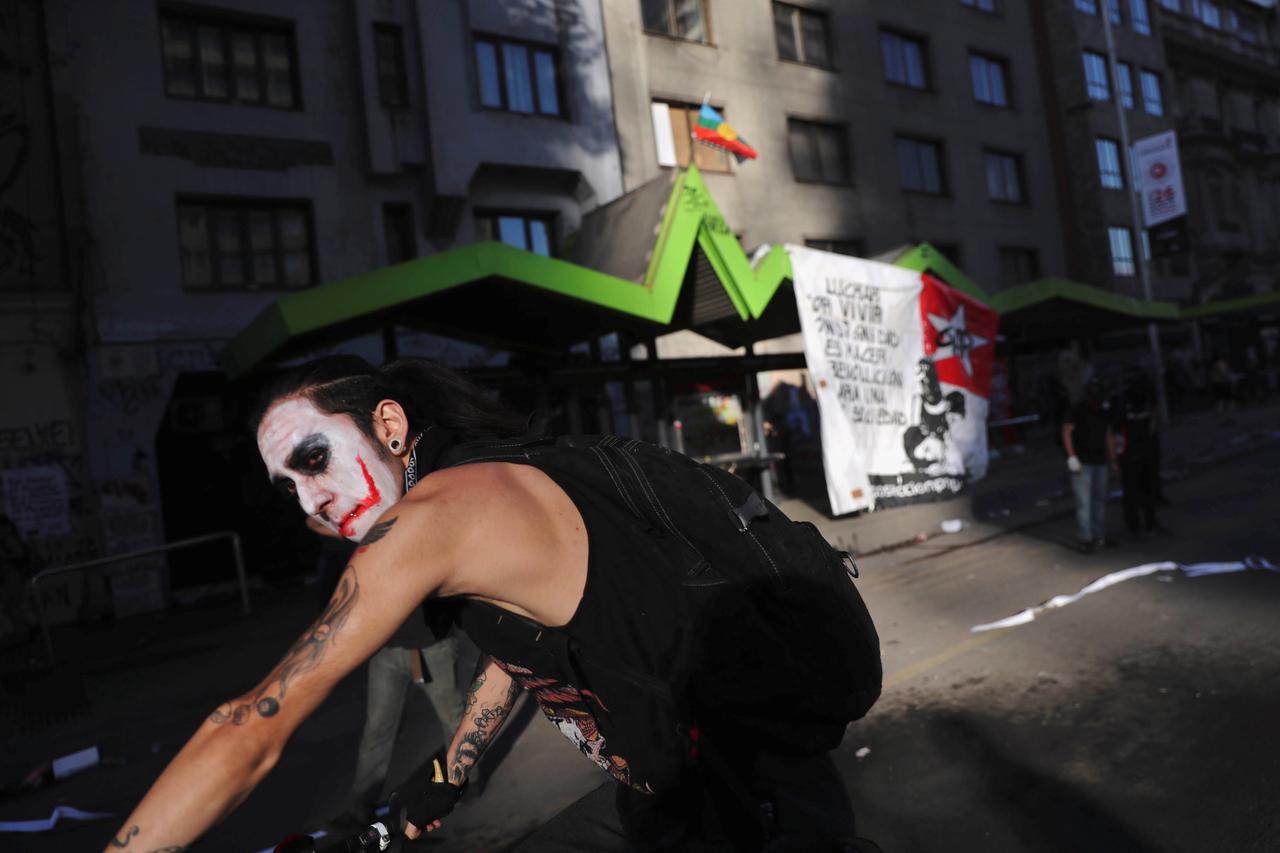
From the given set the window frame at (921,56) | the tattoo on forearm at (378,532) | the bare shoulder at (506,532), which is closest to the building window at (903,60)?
the window frame at (921,56)

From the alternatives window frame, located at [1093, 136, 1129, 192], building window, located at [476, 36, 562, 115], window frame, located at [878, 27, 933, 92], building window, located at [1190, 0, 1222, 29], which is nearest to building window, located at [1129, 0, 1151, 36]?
building window, located at [1190, 0, 1222, 29]

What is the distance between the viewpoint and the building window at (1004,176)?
24.7 metres

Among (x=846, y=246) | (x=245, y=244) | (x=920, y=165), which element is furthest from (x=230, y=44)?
(x=920, y=165)

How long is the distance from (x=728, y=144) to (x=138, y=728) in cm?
1311

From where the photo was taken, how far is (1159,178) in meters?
23.3

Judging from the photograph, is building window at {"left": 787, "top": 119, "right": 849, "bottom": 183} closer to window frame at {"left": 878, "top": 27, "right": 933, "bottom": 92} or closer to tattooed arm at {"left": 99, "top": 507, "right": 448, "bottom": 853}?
window frame at {"left": 878, "top": 27, "right": 933, "bottom": 92}

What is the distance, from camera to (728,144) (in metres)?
15.4

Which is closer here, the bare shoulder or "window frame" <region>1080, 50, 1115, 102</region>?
the bare shoulder

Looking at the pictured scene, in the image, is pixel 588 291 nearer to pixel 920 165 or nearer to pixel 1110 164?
pixel 920 165

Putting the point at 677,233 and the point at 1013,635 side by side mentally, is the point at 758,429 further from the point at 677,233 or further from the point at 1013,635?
the point at 1013,635

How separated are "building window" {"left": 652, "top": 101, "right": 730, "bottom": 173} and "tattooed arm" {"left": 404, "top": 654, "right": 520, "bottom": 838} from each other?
1701 centimetres

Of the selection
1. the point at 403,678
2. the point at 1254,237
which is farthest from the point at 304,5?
the point at 1254,237

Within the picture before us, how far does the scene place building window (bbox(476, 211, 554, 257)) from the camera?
15.4 metres

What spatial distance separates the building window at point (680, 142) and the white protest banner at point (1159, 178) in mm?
13093
